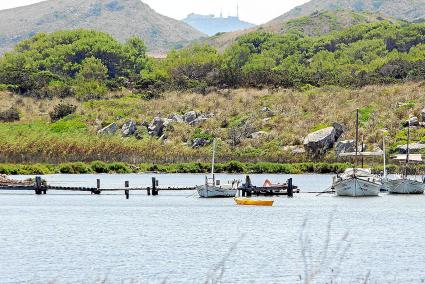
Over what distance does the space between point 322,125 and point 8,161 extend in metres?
44.2

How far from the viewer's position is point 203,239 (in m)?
52.0

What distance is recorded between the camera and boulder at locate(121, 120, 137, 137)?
131m

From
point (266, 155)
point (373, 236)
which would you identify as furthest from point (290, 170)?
point (373, 236)

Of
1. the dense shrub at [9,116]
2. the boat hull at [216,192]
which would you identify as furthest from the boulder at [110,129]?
the boat hull at [216,192]

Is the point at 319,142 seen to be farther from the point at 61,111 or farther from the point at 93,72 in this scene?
the point at 93,72

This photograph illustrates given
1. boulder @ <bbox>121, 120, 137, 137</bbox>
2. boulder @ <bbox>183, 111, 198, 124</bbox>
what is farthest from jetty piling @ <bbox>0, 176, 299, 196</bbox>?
boulder @ <bbox>183, 111, 198, 124</bbox>

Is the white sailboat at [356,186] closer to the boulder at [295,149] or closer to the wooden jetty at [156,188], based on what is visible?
the wooden jetty at [156,188]

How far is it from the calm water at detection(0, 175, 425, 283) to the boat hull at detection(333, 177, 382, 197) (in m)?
0.94

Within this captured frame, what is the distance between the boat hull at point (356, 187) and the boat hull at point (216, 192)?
896 centimetres

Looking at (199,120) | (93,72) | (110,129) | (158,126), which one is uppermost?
(93,72)

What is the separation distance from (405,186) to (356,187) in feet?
19.3

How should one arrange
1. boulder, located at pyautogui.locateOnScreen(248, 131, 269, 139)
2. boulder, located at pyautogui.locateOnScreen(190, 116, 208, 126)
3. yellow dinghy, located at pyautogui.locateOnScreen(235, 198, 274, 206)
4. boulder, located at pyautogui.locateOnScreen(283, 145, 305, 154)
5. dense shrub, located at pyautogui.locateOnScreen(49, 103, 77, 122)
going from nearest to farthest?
yellow dinghy, located at pyautogui.locateOnScreen(235, 198, 274, 206) → boulder, located at pyautogui.locateOnScreen(283, 145, 305, 154) → boulder, located at pyautogui.locateOnScreen(248, 131, 269, 139) → boulder, located at pyautogui.locateOnScreen(190, 116, 208, 126) → dense shrub, located at pyautogui.locateOnScreen(49, 103, 77, 122)

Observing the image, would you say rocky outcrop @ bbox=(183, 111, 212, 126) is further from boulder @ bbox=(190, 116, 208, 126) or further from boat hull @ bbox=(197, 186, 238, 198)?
boat hull @ bbox=(197, 186, 238, 198)

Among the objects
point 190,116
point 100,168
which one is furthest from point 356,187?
point 190,116
